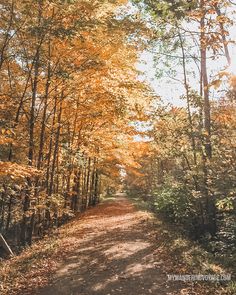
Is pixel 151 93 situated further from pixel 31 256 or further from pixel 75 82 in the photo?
pixel 31 256

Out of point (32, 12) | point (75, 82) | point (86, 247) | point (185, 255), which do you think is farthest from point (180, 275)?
point (32, 12)

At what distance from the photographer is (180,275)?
7.52m

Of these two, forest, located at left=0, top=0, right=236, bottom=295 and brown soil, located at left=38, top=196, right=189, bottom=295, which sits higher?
forest, located at left=0, top=0, right=236, bottom=295

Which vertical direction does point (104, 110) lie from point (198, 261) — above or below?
above

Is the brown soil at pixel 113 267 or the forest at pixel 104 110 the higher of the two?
the forest at pixel 104 110

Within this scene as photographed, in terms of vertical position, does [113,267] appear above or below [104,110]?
below

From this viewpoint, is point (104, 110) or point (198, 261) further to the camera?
point (104, 110)

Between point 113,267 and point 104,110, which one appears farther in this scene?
point 104,110

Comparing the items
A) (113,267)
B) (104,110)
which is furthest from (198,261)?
(104,110)

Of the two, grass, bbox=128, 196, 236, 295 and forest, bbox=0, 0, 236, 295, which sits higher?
forest, bbox=0, 0, 236, 295

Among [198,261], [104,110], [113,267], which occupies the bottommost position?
[113,267]

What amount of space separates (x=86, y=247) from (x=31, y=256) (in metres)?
2.01

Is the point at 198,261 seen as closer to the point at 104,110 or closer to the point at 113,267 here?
the point at 113,267

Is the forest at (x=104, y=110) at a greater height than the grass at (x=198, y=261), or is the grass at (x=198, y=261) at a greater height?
A: the forest at (x=104, y=110)
